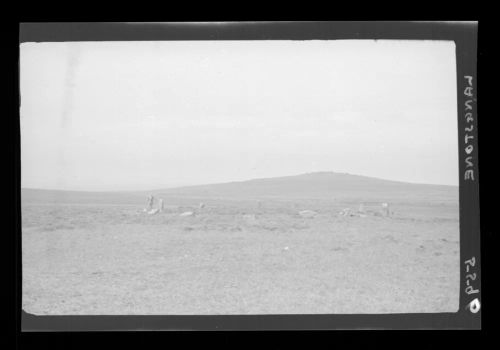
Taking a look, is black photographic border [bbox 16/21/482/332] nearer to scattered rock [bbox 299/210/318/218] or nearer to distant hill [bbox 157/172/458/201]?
distant hill [bbox 157/172/458/201]

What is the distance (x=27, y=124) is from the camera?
203cm

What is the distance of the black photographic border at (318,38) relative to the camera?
6.61 ft

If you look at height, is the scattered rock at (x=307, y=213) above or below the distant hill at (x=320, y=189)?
below

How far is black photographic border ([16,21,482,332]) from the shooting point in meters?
2.01

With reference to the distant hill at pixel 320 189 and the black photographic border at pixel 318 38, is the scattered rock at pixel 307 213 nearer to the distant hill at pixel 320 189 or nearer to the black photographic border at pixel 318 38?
the distant hill at pixel 320 189

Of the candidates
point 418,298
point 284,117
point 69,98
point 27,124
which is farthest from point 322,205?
point 27,124

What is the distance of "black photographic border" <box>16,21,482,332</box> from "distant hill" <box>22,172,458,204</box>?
5.2 inches

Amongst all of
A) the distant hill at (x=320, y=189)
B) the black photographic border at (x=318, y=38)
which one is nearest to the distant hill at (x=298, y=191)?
the distant hill at (x=320, y=189)

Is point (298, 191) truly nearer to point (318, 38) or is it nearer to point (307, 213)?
point (307, 213)

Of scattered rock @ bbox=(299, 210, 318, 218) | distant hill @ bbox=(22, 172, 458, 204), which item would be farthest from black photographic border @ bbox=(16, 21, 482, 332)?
scattered rock @ bbox=(299, 210, 318, 218)

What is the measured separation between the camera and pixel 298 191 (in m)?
2.06

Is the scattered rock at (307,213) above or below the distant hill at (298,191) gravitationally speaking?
below

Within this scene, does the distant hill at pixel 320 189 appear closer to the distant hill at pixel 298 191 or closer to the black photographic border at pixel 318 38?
the distant hill at pixel 298 191

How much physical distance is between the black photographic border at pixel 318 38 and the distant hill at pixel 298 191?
13cm
